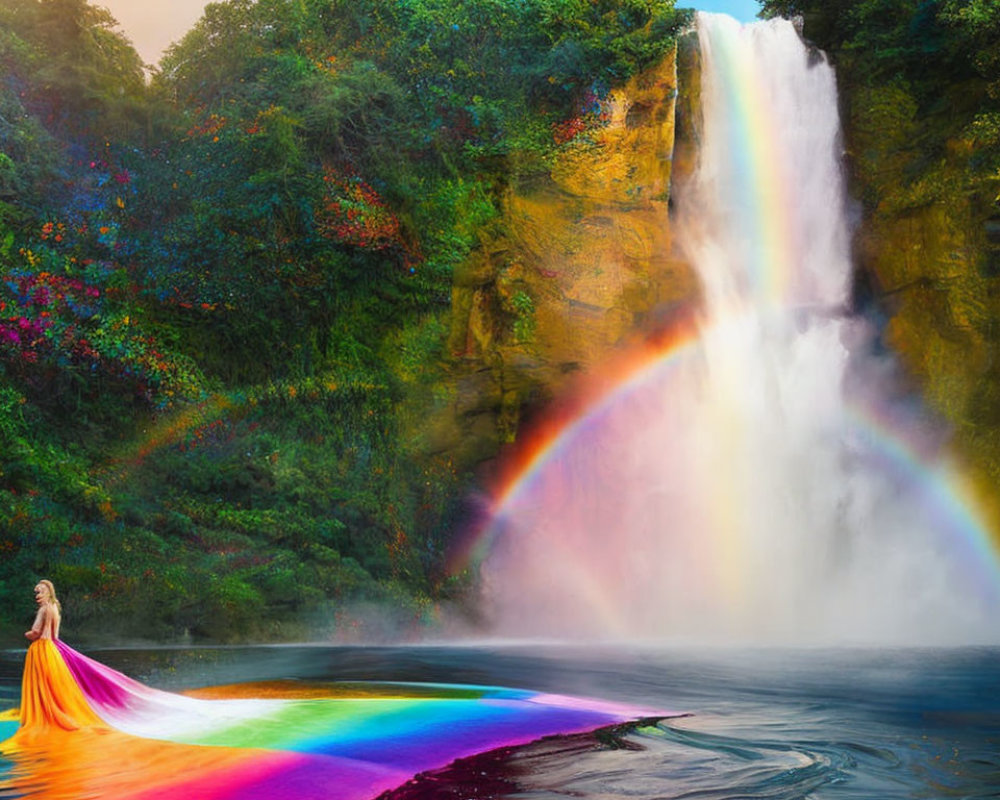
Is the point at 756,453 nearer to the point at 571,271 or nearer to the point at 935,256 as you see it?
the point at 571,271

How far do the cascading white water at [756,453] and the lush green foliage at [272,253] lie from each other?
2.46 metres

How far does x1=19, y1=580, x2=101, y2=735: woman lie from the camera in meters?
7.82

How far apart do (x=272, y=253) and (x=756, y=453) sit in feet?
35.9

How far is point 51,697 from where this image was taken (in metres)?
7.86

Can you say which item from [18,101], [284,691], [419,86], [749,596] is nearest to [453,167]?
[419,86]

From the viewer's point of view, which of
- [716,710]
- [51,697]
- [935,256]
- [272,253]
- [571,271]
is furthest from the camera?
[272,253]

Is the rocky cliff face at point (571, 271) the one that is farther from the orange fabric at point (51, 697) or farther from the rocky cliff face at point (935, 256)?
the orange fabric at point (51, 697)

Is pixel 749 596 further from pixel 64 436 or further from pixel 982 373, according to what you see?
pixel 64 436

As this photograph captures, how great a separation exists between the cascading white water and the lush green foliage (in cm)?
246

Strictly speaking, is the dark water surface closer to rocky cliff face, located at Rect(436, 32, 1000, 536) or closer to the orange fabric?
the orange fabric

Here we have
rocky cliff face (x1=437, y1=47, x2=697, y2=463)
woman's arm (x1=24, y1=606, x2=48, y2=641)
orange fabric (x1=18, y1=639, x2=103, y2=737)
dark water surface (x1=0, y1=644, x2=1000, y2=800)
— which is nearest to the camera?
dark water surface (x1=0, y1=644, x2=1000, y2=800)

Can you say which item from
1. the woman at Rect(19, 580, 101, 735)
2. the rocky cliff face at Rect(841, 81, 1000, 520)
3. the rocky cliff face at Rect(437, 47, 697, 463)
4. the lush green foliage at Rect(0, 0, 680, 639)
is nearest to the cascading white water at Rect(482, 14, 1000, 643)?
the rocky cliff face at Rect(841, 81, 1000, 520)

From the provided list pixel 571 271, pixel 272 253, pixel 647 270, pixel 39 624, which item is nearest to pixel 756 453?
pixel 647 270

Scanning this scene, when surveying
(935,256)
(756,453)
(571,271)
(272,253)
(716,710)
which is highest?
A: (272,253)
